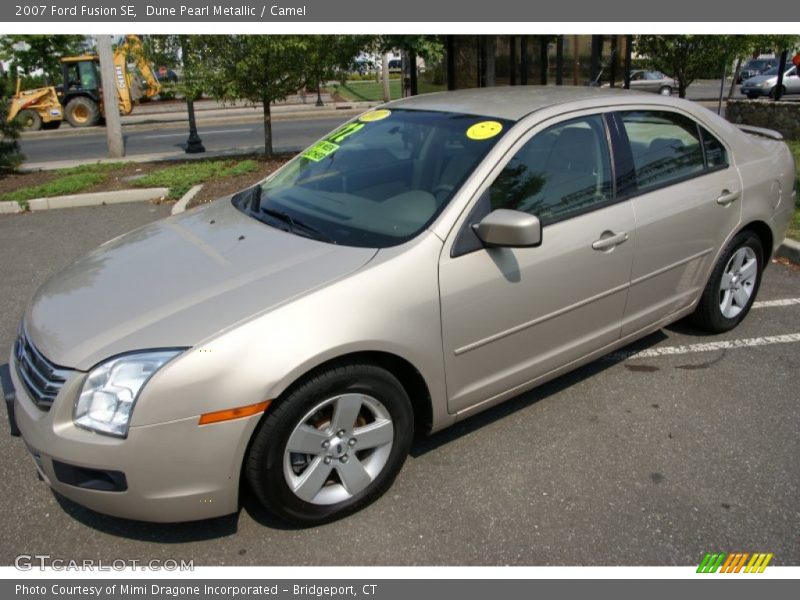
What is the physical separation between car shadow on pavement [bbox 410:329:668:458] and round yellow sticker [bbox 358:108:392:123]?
5.80 feet

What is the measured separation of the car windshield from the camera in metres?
3.08

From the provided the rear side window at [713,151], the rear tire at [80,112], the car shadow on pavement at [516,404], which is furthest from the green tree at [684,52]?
the rear tire at [80,112]

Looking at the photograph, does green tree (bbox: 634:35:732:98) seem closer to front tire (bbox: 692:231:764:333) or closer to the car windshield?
front tire (bbox: 692:231:764:333)

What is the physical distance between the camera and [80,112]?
891 inches

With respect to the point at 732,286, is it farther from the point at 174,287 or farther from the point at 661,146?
the point at 174,287

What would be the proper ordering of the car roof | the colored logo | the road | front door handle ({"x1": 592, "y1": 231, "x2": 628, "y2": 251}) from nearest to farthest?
the colored logo
front door handle ({"x1": 592, "y1": 231, "x2": 628, "y2": 251})
the car roof
the road

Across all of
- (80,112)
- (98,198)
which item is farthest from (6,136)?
(80,112)

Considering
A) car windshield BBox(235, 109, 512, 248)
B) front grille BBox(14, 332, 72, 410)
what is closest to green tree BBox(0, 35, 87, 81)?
car windshield BBox(235, 109, 512, 248)

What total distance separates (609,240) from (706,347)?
1.48 meters

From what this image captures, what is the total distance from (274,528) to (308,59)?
28.5 ft

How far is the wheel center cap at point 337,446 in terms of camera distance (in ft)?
8.95

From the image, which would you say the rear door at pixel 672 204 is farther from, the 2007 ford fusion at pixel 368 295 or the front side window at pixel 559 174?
the front side window at pixel 559 174

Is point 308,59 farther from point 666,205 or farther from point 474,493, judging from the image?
point 474,493

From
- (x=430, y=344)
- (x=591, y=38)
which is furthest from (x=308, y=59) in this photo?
(x=430, y=344)
